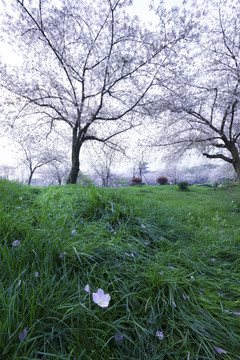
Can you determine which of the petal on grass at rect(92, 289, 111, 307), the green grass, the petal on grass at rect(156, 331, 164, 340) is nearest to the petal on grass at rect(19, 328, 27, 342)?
the green grass

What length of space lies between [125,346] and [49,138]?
1116 cm

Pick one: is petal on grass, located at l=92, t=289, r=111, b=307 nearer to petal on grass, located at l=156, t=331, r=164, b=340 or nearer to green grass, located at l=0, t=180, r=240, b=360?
green grass, located at l=0, t=180, r=240, b=360

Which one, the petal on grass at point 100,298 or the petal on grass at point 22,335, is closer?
the petal on grass at point 22,335

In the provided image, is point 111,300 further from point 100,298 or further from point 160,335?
point 160,335

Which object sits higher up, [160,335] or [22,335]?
[22,335]

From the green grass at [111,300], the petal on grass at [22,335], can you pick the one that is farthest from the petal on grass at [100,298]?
the petal on grass at [22,335]

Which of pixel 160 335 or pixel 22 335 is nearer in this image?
pixel 22 335

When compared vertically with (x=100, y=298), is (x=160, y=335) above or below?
below

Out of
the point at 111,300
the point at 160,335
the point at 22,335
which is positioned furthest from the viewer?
the point at 111,300

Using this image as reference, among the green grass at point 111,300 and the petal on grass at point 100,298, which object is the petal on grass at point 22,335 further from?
the petal on grass at point 100,298

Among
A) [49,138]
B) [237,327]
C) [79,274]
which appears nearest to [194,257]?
[237,327]

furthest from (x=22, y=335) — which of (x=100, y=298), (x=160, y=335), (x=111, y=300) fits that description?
(x=160, y=335)

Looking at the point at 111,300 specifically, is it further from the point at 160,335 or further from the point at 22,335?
the point at 22,335

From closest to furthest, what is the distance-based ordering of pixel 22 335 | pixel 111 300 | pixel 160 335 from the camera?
pixel 22 335, pixel 160 335, pixel 111 300
